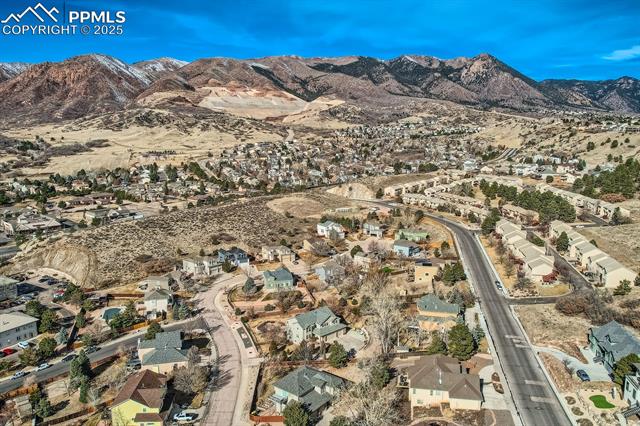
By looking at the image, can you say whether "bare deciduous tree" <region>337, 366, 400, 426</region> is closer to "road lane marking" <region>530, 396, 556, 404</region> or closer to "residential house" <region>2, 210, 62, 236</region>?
"road lane marking" <region>530, 396, 556, 404</region>

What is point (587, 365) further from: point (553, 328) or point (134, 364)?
point (134, 364)

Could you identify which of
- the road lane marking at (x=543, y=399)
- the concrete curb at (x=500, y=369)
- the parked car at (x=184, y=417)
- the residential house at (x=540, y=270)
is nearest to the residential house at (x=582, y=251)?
the residential house at (x=540, y=270)

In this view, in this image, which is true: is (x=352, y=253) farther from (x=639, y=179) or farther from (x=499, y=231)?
(x=639, y=179)

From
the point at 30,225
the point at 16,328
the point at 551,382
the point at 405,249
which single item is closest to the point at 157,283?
the point at 16,328

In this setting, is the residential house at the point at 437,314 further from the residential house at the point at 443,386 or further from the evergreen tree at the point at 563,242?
the evergreen tree at the point at 563,242

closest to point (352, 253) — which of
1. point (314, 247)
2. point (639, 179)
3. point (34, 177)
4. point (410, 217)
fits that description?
point (314, 247)

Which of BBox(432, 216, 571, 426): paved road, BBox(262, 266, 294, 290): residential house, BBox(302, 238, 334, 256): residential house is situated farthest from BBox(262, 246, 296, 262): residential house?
BBox(432, 216, 571, 426): paved road
